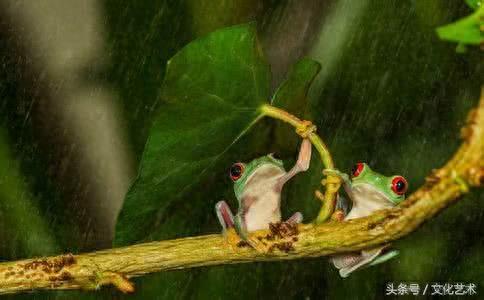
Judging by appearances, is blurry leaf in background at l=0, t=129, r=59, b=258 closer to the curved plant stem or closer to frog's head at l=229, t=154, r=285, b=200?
frog's head at l=229, t=154, r=285, b=200

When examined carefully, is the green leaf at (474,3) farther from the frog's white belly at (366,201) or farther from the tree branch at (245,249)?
the frog's white belly at (366,201)

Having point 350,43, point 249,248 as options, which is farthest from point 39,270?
point 350,43

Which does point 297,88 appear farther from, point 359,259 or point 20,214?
point 20,214

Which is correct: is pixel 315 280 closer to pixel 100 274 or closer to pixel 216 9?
pixel 216 9

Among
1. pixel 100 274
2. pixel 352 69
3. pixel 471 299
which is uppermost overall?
pixel 352 69

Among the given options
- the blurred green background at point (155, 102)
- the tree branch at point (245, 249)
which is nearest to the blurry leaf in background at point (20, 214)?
the blurred green background at point (155, 102)

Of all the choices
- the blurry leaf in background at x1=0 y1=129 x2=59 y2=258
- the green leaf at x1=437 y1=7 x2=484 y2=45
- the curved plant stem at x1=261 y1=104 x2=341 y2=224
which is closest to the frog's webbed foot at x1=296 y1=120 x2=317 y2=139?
the curved plant stem at x1=261 y1=104 x2=341 y2=224
